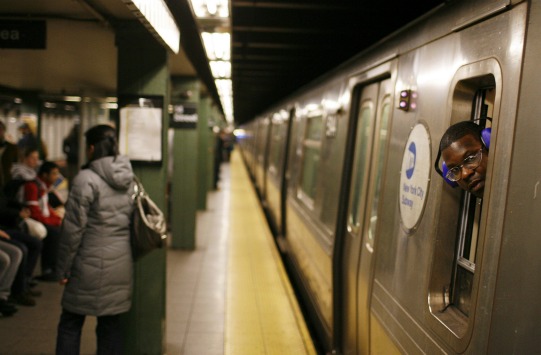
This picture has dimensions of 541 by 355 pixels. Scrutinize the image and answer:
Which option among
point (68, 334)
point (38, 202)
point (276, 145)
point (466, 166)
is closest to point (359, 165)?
point (466, 166)

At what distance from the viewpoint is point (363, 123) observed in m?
3.99

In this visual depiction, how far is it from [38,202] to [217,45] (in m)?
2.59

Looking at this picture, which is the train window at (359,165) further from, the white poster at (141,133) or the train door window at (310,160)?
the train door window at (310,160)

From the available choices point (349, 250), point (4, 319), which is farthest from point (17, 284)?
point (349, 250)

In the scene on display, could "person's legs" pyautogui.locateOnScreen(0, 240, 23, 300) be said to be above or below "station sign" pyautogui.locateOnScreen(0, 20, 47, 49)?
below

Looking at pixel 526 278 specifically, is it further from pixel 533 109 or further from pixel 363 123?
pixel 363 123

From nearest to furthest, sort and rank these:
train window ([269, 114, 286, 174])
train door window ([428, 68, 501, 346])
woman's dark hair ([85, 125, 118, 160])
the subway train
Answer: the subway train
train door window ([428, 68, 501, 346])
woman's dark hair ([85, 125, 118, 160])
train window ([269, 114, 286, 174])

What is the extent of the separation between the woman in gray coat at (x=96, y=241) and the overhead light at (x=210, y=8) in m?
1.37

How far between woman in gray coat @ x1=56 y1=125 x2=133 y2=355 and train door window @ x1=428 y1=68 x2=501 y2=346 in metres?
1.91

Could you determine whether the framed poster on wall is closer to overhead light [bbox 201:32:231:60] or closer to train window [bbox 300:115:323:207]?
overhead light [bbox 201:32:231:60]

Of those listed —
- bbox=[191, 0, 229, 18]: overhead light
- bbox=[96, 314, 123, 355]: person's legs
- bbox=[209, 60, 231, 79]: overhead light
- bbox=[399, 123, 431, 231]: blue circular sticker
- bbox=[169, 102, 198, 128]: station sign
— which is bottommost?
bbox=[96, 314, 123, 355]: person's legs

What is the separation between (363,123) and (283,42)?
9.33 ft

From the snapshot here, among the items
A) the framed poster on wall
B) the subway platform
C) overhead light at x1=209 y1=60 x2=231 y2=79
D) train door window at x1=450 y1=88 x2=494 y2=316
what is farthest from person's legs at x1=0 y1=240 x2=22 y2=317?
overhead light at x1=209 y1=60 x2=231 y2=79

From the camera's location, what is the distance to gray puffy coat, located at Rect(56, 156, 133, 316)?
3129 millimetres
